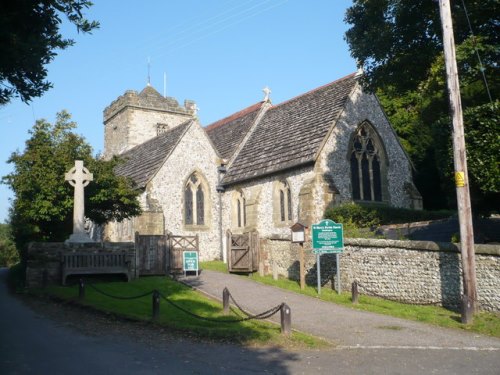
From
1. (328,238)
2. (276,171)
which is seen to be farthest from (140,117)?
(328,238)

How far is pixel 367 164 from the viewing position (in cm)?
2581

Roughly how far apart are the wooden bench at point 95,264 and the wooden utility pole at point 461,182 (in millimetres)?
11768

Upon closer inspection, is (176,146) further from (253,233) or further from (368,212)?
(368,212)

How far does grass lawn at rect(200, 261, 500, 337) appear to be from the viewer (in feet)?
40.2

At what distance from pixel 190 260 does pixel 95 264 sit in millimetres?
3911

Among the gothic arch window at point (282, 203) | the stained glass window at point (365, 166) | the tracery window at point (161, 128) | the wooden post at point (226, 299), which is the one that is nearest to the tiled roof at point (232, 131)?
the gothic arch window at point (282, 203)

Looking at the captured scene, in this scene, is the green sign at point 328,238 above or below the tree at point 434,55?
below

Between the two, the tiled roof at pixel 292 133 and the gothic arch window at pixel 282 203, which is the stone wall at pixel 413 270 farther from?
the tiled roof at pixel 292 133

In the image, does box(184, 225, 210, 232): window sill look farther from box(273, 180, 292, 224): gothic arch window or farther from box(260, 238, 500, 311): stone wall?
box(260, 238, 500, 311): stone wall

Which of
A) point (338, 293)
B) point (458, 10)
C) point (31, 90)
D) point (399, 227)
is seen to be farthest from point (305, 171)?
point (31, 90)

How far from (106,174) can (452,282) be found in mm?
14717

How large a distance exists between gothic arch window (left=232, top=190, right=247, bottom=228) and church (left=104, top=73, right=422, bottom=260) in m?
0.05

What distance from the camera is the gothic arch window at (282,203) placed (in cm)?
2464

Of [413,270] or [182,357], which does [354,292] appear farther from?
[182,357]
